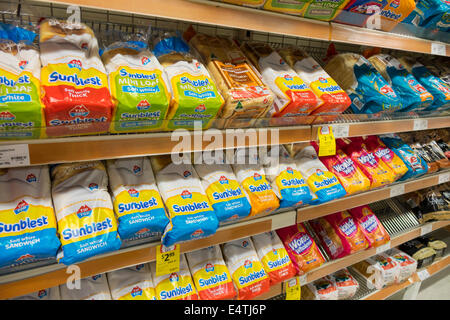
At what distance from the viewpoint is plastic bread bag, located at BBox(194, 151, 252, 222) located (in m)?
1.12

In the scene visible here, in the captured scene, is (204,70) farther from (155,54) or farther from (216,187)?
(216,187)

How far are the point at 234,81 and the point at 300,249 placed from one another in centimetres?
86

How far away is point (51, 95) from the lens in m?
0.78

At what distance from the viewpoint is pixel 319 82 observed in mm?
1337

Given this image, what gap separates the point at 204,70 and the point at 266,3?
0.31 meters

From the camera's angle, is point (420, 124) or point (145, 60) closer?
point (145, 60)

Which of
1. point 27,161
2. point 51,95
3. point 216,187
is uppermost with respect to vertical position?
point 51,95

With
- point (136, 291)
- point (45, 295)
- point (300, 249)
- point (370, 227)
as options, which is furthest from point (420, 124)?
point (45, 295)

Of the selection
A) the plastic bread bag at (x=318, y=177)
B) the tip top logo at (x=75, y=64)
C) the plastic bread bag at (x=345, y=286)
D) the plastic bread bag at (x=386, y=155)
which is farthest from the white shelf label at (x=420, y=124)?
the tip top logo at (x=75, y=64)

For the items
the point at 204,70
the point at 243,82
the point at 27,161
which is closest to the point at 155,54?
the point at 204,70

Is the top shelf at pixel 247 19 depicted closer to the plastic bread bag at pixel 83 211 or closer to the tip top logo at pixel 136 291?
the plastic bread bag at pixel 83 211

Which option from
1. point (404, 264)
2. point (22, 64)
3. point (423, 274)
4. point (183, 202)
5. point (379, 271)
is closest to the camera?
point (22, 64)

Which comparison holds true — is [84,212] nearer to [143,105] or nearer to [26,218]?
[26,218]

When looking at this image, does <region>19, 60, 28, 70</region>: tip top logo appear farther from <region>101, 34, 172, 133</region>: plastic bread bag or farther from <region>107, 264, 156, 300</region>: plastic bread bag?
<region>107, 264, 156, 300</region>: plastic bread bag
